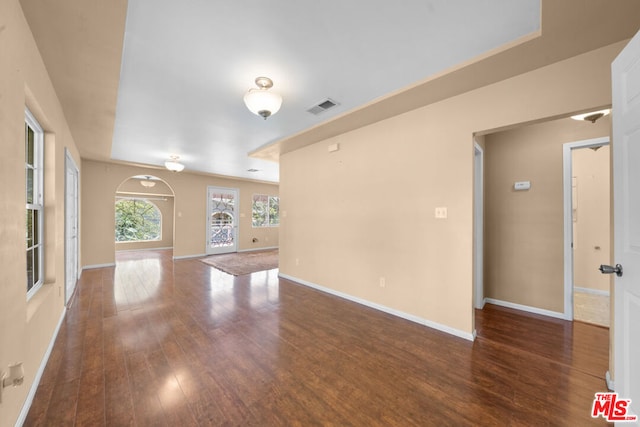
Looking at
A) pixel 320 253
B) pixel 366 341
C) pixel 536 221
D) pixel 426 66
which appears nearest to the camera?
pixel 426 66

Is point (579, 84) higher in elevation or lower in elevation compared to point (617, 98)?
higher

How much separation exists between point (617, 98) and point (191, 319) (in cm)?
411

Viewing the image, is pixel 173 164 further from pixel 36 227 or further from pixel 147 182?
pixel 147 182

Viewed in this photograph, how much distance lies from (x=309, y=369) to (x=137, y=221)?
10.2 metres

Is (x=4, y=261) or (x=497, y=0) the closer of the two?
(x=4, y=261)

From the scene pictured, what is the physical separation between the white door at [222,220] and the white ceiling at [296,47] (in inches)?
196

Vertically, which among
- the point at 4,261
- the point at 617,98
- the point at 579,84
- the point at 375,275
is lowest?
the point at 375,275

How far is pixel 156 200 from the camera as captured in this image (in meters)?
9.77

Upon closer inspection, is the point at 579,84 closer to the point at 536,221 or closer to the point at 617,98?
the point at 617,98

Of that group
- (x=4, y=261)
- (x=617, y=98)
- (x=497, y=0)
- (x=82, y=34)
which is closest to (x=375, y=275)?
(x=617, y=98)

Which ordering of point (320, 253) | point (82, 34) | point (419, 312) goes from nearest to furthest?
point (82, 34)
point (419, 312)
point (320, 253)

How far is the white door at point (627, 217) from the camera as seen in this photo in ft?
3.93

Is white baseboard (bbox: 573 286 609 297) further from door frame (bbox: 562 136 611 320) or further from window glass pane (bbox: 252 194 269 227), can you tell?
window glass pane (bbox: 252 194 269 227)

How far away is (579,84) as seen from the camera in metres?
1.95
